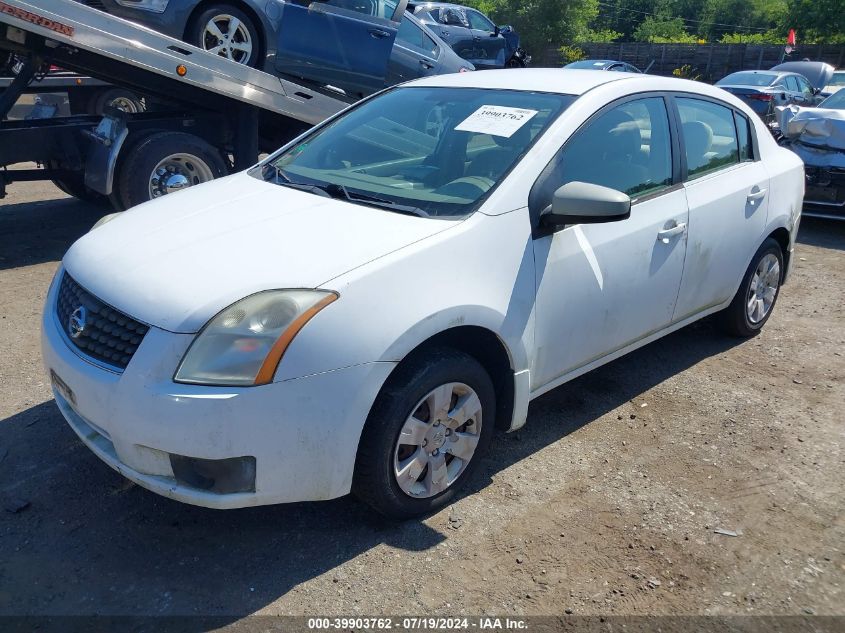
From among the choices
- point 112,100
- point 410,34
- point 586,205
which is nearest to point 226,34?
point 410,34

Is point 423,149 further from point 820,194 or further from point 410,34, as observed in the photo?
point 820,194

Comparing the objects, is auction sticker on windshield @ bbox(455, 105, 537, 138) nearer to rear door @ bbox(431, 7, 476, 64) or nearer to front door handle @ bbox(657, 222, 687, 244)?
front door handle @ bbox(657, 222, 687, 244)

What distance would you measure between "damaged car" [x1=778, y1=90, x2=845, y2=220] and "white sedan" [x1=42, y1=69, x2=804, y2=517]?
13.7ft

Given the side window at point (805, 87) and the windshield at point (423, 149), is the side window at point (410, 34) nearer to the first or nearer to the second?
the windshield at point (423, 149)

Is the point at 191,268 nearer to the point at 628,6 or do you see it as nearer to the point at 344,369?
the point at 344,369

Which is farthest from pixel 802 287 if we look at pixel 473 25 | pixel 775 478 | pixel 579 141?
pixel 473 25

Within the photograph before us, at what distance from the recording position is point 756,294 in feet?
16.2

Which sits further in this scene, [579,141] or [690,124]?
[690,124]

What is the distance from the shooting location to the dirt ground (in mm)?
2658

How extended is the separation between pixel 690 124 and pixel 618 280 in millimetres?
1212

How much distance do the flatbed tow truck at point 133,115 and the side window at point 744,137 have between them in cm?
421

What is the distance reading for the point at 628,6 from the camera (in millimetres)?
75312

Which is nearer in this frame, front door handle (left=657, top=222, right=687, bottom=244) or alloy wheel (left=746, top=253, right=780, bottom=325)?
front door handle (left=657, top=222, right=687, bottom=244)

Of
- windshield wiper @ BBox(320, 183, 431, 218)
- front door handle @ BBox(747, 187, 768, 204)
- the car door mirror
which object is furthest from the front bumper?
front door handle @ BBox(747, 187, 768, 204)
